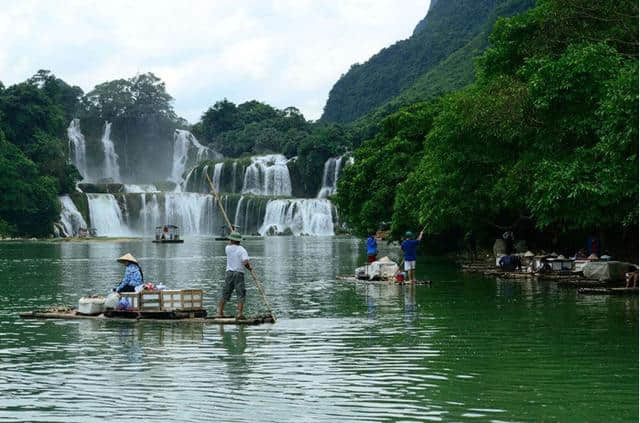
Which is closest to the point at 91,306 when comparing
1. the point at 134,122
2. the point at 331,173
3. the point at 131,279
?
the point at 131,279

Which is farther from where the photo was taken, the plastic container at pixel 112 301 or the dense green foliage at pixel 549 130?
the dense green foliage at pixel 549 130

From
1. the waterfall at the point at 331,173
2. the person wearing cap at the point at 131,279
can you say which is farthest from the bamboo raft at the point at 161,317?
the waterfall at the point at 331,173

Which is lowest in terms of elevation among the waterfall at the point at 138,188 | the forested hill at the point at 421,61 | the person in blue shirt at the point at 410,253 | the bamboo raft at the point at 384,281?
the bamboo raft at the point at 384,281

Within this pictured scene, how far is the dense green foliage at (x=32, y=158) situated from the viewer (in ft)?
310

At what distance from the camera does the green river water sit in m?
10.6

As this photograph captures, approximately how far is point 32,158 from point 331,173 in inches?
1301

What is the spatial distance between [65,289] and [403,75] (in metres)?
154

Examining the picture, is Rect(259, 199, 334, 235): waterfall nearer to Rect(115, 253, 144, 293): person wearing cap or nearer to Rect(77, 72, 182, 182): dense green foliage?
Rect(77, 72, 182, 182): dense green foliage

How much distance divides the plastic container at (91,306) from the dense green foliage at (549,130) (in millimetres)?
9659

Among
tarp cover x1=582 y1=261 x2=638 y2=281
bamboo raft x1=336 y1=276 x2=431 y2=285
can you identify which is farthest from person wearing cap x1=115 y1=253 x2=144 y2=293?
tarp cover x1=582 y1=261 x2=638 y2=281

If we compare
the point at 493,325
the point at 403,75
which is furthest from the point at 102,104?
the point at 493,325

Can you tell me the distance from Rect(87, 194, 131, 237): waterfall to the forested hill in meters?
60.5

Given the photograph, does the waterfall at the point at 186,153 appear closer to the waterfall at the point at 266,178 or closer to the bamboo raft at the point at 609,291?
the waterfall at the point at 266,178

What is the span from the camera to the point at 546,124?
23.4m
